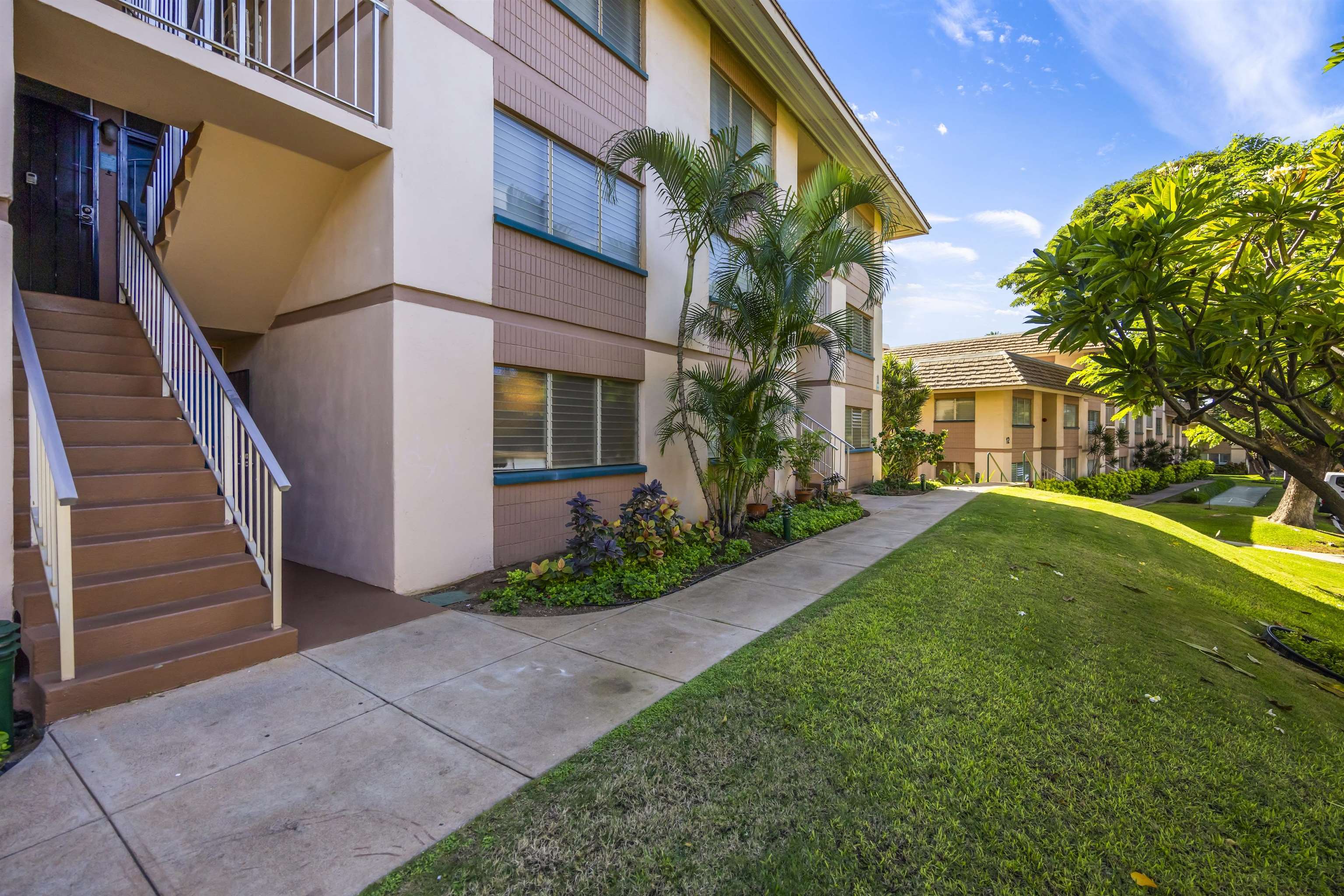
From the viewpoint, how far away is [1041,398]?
24844mm

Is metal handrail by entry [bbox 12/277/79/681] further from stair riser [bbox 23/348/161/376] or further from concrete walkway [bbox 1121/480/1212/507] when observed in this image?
concrete walkway [bbox 1121/480/1212/507]

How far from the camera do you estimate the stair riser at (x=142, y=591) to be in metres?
3.63

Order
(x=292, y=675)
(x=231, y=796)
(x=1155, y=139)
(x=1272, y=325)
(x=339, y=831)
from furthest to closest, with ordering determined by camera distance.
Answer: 1. (x=1155, y=139)
2. (x=292, y=675)
3. (x=1272, y=325)
4. (x=231, y=796)
5. (x=339, y=831)

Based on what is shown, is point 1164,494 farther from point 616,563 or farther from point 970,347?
point 616,563

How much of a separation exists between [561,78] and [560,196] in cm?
146

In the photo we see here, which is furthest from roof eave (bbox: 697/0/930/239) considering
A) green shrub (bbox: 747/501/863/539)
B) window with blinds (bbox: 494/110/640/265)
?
green shrub (bbox: 747/501/863/539)

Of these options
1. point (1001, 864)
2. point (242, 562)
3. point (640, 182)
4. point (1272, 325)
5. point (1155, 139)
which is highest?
point (1155, 139)

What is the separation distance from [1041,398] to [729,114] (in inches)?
832

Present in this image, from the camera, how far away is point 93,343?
18.4 ft

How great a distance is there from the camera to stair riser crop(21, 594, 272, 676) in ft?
11.0

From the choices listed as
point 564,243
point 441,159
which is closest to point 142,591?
point 441,159

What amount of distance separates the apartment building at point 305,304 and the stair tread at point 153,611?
3 centimetres

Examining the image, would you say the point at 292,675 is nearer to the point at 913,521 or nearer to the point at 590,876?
the point at 590,876

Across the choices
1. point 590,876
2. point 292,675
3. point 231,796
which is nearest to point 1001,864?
point 590,876
